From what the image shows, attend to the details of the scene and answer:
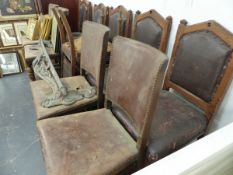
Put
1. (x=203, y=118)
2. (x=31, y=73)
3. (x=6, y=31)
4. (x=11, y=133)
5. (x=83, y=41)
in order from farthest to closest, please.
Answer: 1. (x=6, y=31)
2. (x=31, y=73)
3. (x=11, y=133)
4. (x=83, y=41)
5. (x=203, y=118)

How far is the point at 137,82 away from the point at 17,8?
7.66ft

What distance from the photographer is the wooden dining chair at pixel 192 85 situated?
0.95 metres

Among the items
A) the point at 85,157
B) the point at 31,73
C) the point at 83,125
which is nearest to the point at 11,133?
the point at 31,73

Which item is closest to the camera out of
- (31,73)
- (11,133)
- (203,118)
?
(203,118)

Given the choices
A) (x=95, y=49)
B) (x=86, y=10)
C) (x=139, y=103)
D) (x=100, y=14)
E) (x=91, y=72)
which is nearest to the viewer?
(x=139, y=103)

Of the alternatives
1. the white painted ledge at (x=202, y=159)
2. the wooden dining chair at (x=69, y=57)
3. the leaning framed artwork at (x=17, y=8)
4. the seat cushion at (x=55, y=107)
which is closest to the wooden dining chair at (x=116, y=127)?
the seat cushion at (x=55, y=107)

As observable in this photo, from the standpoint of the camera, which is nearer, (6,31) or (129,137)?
(129,137)

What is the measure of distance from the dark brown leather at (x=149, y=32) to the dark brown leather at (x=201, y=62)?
0.22 m

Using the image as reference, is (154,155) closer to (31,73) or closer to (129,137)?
(129,137)

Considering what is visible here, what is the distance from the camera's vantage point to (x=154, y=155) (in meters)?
0.89

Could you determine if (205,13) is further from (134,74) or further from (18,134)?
(18,134)

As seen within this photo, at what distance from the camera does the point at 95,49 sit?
121 cm

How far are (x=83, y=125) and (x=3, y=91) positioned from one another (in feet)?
5.43

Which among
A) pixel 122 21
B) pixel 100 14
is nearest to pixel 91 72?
pixel 122 21
